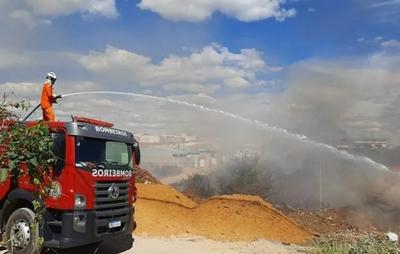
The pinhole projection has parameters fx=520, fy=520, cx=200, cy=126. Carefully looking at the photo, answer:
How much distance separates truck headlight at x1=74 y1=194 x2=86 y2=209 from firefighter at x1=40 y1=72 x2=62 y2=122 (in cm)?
316

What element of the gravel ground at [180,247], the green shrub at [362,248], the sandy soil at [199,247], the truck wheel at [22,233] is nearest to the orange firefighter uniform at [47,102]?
the truck wheel at [22,233]

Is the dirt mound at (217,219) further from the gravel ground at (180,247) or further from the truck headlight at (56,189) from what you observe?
the truck headlight at (56,189)

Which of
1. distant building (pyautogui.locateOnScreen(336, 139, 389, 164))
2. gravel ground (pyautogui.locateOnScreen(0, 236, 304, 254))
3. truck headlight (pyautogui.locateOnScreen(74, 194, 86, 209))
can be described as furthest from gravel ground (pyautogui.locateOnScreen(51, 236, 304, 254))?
distant building (pyautogui.locateOnScreen(336, 139, 389, 164))

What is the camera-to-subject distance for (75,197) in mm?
9305

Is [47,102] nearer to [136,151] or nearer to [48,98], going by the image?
[48,98]

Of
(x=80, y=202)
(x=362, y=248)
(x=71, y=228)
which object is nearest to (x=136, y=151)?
(x=80, y=202)

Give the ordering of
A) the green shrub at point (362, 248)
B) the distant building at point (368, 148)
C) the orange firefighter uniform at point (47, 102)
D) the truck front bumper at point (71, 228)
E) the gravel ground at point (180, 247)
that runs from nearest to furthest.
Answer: the truck front bumper at point (71, 228)
the green shrub at point (362, 248)
the gravel ground at point (180, 247)
the orange firefighter uniform at point (47, 102)
the distant building at point (368, 148)

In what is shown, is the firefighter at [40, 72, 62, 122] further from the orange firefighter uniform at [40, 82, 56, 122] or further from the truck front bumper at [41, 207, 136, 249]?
the truck front bumper at [41, 207, 136, 249]

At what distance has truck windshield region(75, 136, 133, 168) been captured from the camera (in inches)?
377

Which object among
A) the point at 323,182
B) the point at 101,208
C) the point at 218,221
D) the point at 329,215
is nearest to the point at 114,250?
the point at 101,208

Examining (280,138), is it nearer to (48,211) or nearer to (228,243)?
(228,243)

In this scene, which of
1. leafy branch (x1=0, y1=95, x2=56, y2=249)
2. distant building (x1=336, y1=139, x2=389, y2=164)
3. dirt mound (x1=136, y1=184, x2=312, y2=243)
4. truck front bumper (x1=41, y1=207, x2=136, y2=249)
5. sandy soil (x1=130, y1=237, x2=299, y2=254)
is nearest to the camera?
leafy branch (x1=0, y1=95, x2=56, y2=249)

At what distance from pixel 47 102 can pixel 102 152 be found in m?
2.72

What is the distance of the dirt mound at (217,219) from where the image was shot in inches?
562
